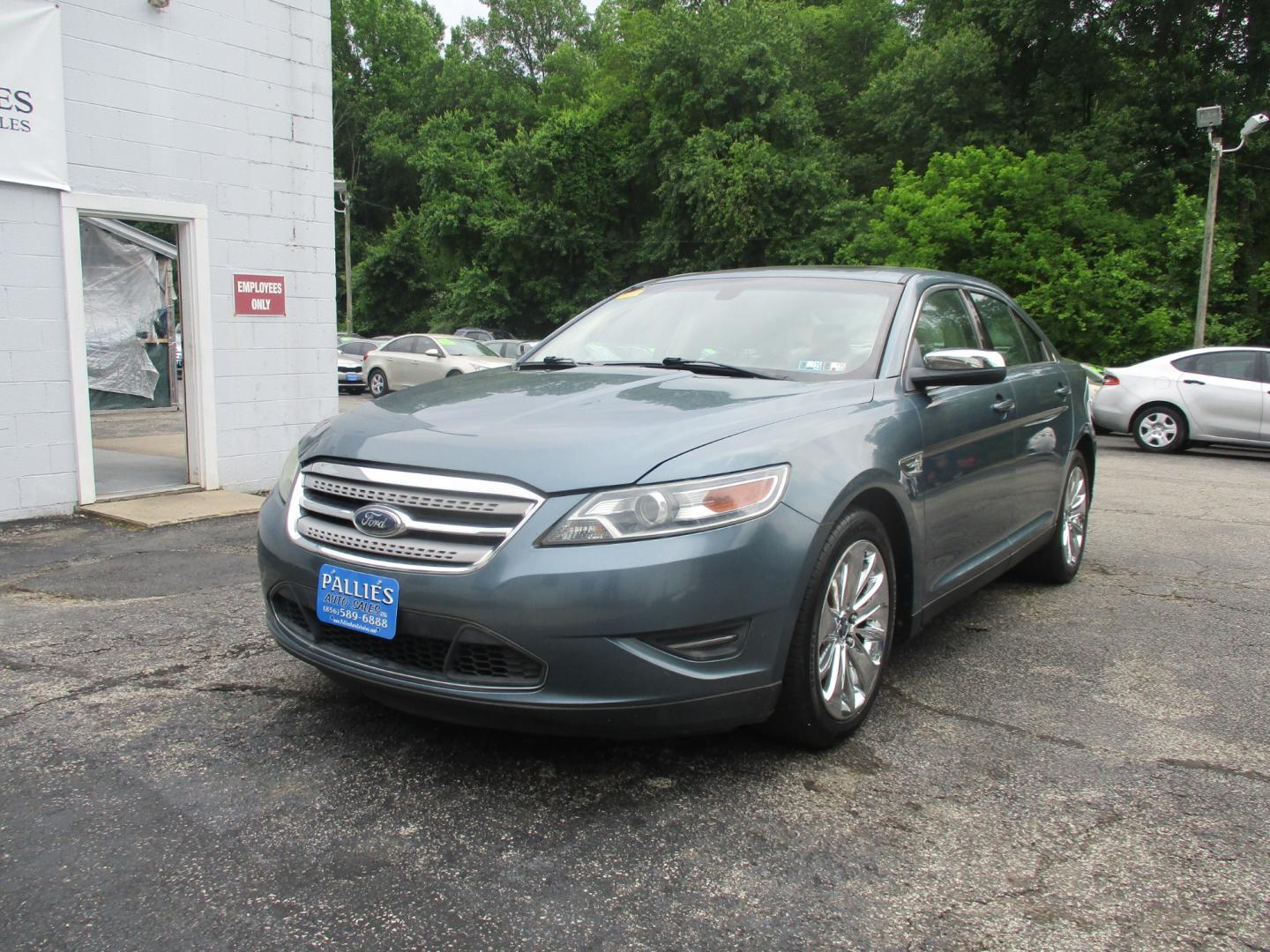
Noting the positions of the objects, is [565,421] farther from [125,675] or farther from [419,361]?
[419,361]

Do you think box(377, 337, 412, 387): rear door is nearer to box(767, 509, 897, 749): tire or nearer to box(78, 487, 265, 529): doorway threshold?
box(78, 487, 265, 529): doorway threshold

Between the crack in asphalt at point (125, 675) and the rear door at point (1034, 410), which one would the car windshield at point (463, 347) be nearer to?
the rear door at point (1034, 410)

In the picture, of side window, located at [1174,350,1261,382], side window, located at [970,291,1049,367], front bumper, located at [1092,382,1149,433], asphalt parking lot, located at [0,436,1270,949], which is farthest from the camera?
front bumper, located at [1092,382,1149,433]

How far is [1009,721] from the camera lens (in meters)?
3.56

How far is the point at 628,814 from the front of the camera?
2.80 metres

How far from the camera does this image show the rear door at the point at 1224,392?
12383mm

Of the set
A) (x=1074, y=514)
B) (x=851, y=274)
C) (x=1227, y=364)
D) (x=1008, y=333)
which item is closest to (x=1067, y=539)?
(x=1074, y=514)

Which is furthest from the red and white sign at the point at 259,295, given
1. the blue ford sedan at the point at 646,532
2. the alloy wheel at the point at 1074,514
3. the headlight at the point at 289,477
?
the alloy wheel at the point at 1074,514

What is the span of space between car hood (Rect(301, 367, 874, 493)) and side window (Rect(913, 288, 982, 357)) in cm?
60

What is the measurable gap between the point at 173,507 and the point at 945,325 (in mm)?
5764

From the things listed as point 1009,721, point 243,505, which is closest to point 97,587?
point 243,505

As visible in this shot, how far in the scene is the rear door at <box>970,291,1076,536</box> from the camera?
4758 millimetres

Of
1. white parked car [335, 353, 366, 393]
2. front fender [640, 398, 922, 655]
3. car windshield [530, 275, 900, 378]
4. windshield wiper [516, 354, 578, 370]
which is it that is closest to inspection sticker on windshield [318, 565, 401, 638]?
front fender [640, 398, 922, 655]

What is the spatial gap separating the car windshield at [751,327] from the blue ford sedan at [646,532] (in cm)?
2
